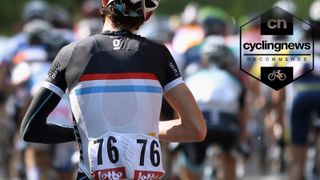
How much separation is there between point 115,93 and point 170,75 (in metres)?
0.30

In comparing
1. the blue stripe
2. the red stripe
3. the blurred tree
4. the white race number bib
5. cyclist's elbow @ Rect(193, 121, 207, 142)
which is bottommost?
the white race number bib

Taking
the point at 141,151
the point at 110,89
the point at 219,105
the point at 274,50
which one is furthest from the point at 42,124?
the point at 219,105

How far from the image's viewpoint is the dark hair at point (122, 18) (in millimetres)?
5289

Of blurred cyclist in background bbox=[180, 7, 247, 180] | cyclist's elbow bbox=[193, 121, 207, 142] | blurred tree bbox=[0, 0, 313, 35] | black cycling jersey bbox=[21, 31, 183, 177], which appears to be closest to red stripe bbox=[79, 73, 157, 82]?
black cycling jersey bbox=[21, 31, 183, 177]

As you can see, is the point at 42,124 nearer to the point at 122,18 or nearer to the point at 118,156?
the point at 118,156

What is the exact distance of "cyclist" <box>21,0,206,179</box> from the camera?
5.20 metres

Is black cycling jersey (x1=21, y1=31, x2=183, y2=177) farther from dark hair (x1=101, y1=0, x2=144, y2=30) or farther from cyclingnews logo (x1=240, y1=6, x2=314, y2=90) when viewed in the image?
cyclingnews logo (x1=240, y1=6, x2=314, y2=90)

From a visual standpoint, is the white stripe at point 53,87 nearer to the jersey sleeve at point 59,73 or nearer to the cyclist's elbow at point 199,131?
the jersey sleeve at point 59,73

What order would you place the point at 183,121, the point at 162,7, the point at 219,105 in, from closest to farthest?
the point at 183,121
the point at 219,105
the point at 162,7

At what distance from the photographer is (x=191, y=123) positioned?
5426mm

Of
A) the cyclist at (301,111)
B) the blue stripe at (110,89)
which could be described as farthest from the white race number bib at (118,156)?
the cyclist at (301,111)

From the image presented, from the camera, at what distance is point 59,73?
5254 mm

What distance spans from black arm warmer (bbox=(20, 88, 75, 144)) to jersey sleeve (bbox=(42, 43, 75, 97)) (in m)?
0.03

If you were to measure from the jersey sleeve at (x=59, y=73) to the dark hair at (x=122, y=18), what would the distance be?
238 mm
